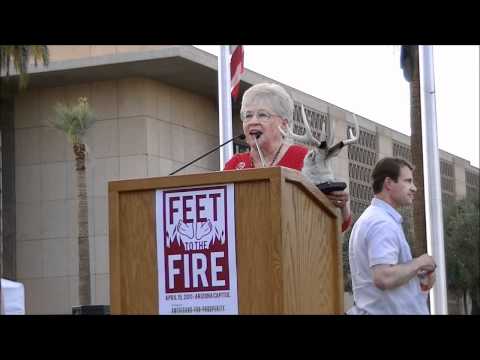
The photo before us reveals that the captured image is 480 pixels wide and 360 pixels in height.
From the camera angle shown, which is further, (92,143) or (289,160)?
(92,143)

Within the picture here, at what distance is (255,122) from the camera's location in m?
4.88

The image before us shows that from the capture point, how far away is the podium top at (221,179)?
380cm

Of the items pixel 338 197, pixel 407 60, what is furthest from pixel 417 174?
pixel 338 197

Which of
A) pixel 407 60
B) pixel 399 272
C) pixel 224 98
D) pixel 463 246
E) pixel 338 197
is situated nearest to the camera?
pixel 338 197

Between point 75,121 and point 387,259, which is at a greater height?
point 75,121

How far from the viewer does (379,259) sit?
4523mm

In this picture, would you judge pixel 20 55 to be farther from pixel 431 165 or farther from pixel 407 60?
pixel 407 60

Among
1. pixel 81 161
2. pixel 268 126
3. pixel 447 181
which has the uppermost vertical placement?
pixel 81 161

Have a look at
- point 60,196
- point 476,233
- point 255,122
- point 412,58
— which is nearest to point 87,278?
point 60,196

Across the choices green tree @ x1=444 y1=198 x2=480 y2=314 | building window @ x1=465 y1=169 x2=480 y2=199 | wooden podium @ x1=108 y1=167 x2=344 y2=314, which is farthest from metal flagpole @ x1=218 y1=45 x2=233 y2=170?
green tree @ x1=444 y1=198 x2=480 y2=314

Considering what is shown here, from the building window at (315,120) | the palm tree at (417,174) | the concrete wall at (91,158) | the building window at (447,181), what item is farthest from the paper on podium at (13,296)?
the concrete wall at (91,158)

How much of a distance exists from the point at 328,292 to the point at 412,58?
4.70m

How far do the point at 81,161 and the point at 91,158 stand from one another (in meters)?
3.85
